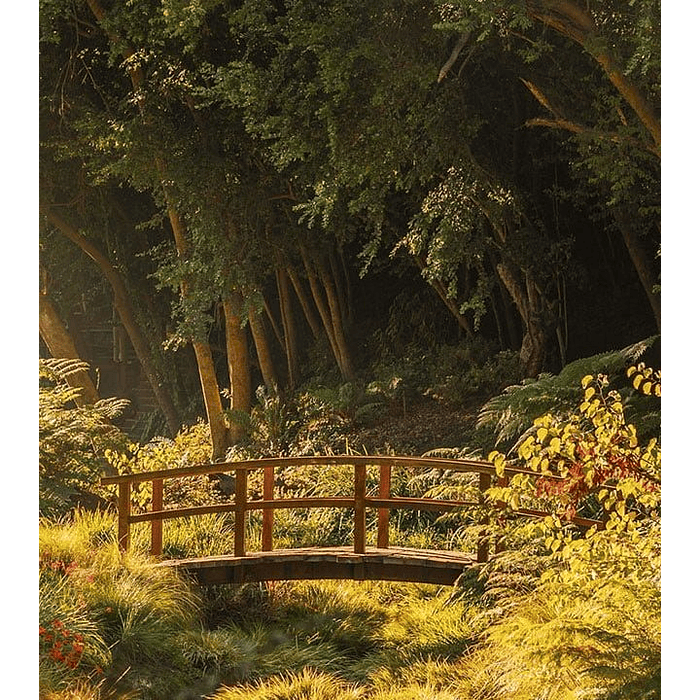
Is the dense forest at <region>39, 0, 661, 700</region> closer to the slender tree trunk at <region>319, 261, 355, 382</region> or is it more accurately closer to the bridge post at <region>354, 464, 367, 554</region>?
the slender tree trunk at <region>319, 261, 355, 382</region>

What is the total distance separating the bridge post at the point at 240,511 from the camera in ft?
21.5

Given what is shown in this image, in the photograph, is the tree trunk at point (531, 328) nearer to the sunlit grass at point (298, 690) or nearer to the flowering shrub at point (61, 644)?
the sunlit grass at point (298, 690)

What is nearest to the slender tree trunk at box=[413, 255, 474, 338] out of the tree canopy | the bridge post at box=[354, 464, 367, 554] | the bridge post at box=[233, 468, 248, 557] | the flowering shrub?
the tree canopy

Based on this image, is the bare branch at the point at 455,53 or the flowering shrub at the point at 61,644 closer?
the flowering shrub at the point at 61,644

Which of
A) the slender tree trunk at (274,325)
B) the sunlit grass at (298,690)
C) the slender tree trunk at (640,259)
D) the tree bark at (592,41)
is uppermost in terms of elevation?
the tree bark at (592,41)

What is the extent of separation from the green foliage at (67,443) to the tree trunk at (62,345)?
64mm

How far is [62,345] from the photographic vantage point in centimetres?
714

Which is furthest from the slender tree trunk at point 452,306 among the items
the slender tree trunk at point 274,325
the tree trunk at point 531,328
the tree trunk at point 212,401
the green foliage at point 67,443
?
the green foliage at point 67,443

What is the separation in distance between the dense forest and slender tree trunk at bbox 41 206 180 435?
0.08 ft

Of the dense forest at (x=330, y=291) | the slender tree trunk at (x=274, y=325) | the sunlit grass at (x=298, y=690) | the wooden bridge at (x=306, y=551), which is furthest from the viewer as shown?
the slender tree trunk at (x=274, y=325)

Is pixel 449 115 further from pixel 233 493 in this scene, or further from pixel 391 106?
pixel 233 493

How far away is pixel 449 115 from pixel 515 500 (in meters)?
2.62

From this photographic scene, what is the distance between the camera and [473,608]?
5988 millimetres

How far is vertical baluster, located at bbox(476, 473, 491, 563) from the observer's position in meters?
6.08
